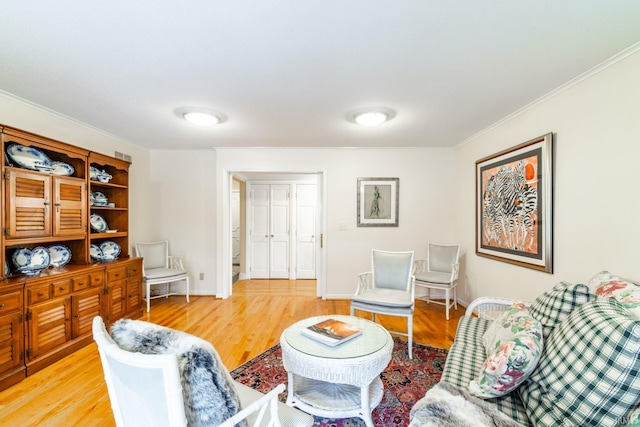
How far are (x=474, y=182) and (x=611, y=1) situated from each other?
240 cm

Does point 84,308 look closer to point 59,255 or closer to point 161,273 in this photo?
point 59,255

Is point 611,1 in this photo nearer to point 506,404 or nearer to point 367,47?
point 367,47

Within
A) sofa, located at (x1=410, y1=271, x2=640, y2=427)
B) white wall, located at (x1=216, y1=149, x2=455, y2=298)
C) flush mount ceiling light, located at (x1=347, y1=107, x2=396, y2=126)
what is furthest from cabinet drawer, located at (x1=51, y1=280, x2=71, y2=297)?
flush mount ceiling light, located at (x1=347, y1=107, x2=396, y2=126)

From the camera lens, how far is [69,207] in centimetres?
273

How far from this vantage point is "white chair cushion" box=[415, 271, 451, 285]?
135 inches

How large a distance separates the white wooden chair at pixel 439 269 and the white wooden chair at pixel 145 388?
2.83 meters

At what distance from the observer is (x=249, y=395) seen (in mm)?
1343

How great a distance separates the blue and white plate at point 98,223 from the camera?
314 centimetres

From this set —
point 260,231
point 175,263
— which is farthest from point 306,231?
point 175,263

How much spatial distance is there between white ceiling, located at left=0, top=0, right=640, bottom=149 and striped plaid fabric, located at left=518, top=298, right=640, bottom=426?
148 centimetres

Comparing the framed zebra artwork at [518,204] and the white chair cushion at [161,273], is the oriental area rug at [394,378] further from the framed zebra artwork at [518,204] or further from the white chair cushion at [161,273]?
the white chair cushion at [161,273]

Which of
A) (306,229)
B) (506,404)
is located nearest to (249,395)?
(506,404)

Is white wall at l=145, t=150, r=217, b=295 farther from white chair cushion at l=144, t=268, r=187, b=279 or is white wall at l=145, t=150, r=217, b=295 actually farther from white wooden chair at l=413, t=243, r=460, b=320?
white wooden chair at l=413, t=243, r=460, b=320

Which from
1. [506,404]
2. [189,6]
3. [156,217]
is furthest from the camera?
[156,217]
